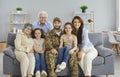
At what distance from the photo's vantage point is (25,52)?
401 cm

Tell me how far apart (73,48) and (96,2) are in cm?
454

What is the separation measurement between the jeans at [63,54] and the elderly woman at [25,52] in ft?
1.47

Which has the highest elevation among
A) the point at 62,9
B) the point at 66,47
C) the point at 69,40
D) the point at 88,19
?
the point at 62,9

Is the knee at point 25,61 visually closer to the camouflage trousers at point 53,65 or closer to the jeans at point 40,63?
the jeans at point 40,63

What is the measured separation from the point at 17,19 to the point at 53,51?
4.52m

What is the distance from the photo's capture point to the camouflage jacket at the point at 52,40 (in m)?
4.07

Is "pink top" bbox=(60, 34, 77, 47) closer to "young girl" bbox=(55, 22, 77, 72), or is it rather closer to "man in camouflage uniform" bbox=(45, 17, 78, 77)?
"young girl" bbox=(55, 22, 77, 72)

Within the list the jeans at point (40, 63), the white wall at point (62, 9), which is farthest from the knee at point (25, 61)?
the white wall at point (62, 9)

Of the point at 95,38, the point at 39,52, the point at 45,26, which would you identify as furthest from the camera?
the point at 45,26

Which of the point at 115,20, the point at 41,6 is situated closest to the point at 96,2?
the point at 115,20

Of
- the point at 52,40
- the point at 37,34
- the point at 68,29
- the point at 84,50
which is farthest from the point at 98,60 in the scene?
the point at 37,34

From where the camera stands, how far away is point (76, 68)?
3.82m

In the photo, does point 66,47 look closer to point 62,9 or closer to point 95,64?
point 95,64

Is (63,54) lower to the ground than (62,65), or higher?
higher
